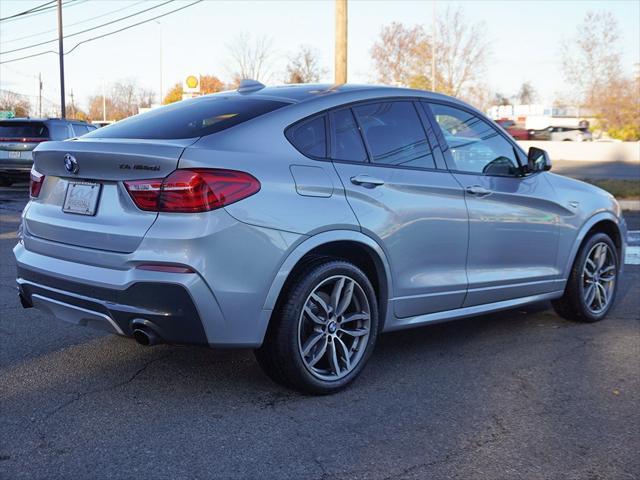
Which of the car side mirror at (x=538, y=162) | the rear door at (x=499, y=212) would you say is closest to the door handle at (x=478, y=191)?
the rear door at (x=499, y=212)

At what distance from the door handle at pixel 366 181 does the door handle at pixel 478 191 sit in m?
0.84

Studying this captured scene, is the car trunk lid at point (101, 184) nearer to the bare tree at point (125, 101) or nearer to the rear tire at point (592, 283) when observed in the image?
the rear tire at point (592, 283)

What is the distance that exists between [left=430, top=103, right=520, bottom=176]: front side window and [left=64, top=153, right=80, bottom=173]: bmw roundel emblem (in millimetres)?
2301

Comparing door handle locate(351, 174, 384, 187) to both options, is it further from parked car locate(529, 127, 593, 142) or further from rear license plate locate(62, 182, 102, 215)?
parked car locate(529, 127, 593, 142)

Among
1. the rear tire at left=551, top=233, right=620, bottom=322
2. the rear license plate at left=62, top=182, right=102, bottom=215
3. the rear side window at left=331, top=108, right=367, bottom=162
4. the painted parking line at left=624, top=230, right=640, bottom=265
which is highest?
the rear side window at left=331, top=108, right=367, bottom=162

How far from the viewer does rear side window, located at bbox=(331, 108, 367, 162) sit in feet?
14.3

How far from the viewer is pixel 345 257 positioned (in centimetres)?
440

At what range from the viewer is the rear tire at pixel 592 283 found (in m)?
5.97

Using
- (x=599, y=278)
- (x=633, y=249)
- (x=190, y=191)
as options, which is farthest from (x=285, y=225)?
(x=633, y=249)

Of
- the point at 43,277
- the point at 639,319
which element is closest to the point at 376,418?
the point at 43,277

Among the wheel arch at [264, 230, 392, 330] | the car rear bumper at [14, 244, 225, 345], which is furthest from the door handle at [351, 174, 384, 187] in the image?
the car rear bumper at [14, 244, 225, 345]

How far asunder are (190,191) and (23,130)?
15539 mm

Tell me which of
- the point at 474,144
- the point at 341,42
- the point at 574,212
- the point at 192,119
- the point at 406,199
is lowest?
the point at 574,212

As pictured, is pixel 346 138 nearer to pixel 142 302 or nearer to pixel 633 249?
pixel 142 302
